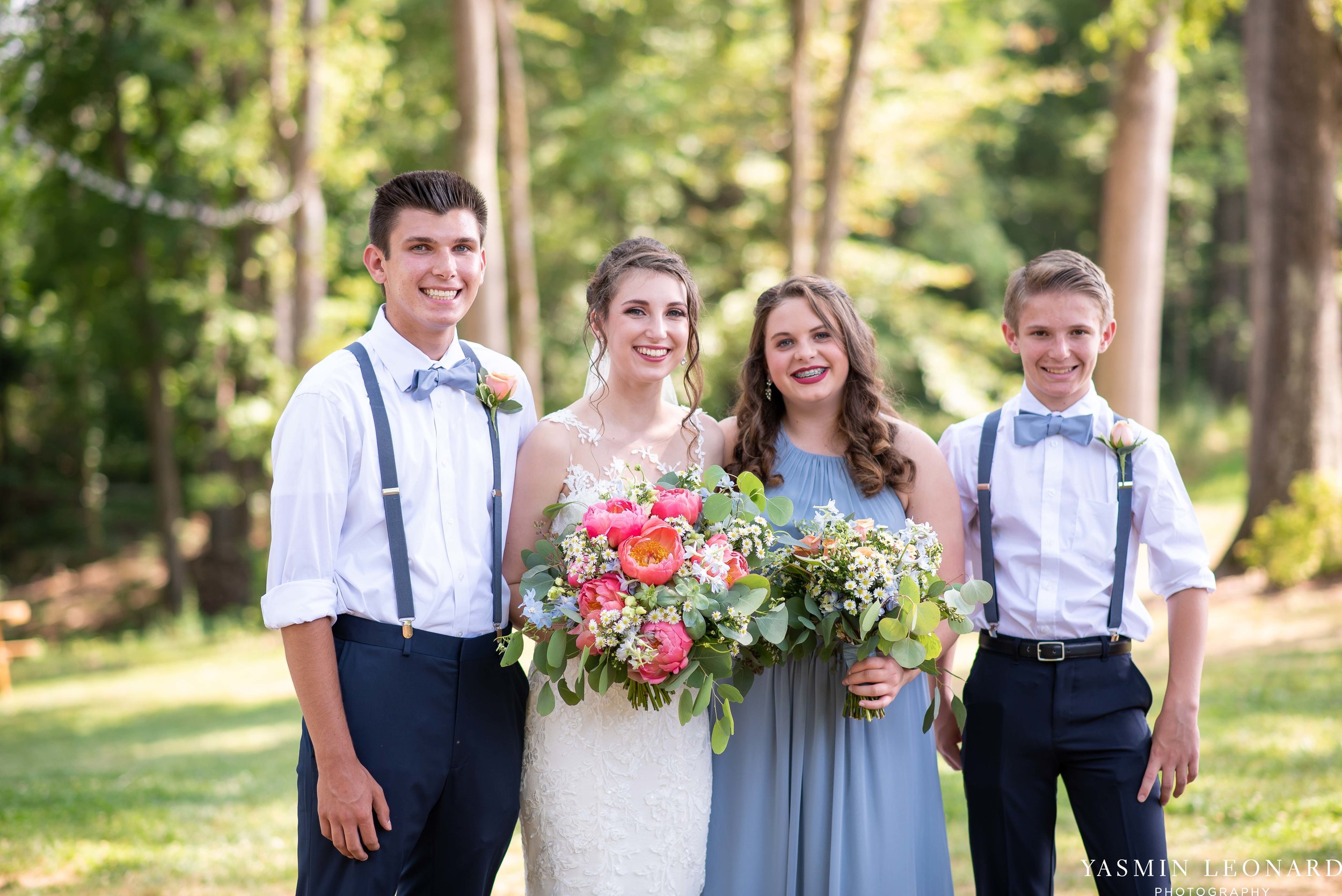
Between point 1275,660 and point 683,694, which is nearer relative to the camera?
point 683,694

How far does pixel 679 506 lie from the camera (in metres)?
A: 3.23

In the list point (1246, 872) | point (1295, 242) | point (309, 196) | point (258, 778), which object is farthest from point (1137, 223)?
point (258, 778)

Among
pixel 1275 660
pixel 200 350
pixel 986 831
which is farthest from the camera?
pixel 200 350

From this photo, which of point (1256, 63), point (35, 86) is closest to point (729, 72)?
point (1256, 63)

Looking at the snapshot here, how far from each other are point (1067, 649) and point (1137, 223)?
12.7 m

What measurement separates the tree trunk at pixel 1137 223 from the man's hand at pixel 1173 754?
11.5 metres

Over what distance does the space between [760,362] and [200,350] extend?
18.5 m

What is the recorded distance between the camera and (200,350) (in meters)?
20.3

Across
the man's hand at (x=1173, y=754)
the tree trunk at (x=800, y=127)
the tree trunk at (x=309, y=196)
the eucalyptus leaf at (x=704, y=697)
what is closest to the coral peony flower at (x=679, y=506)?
the eucalyptus leaf at (x=704, y=697)

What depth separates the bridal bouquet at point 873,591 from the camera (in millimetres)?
3305

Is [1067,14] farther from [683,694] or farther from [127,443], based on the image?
[683,694]

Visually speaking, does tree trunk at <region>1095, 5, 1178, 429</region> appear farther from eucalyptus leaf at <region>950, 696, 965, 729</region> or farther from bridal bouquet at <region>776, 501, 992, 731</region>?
bridal bouquet at <region>776, 501, 992, 731</region>

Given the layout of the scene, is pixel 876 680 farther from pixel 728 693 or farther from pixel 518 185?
pixel 518 185

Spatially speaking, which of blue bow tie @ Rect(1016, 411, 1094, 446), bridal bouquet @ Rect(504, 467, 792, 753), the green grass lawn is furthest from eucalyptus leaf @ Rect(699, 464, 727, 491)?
the green grass lawn
